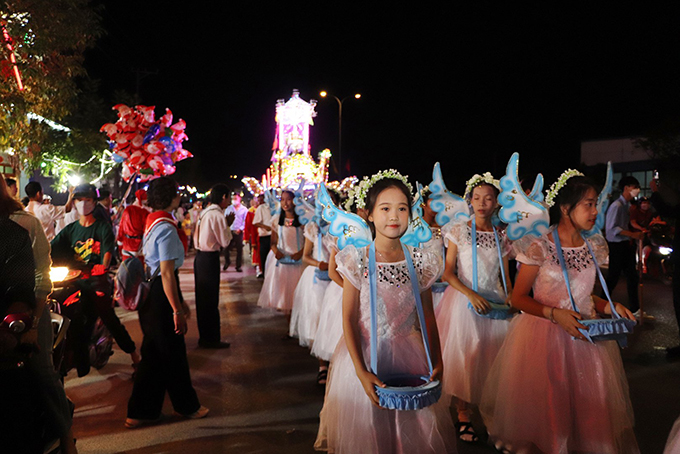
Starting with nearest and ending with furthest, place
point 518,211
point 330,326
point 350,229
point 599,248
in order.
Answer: point 350,229 → point 599,248 → point 518,211 → point 330,326

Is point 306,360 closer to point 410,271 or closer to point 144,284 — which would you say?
point 144,284

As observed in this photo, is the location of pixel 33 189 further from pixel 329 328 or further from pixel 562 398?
pixel 562 398

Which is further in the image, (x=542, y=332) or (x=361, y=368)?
(x=542, y=332)

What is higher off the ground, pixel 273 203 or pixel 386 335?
pixel 273 203

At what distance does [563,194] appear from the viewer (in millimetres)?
4039

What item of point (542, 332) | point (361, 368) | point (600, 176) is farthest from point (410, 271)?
point (600, 176)

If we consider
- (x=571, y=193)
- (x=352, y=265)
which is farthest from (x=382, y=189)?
(x=571, y=193)

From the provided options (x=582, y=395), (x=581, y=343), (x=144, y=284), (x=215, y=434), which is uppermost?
(x=144, y=284)

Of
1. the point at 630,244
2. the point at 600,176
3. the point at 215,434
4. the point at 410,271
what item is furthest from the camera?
the point at 600,176

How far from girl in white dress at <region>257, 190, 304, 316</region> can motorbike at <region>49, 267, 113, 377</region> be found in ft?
10.1

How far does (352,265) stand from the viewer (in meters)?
3.21

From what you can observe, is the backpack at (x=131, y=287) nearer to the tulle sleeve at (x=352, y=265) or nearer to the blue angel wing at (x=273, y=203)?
the tulle sleeve at (x=352, y=265)

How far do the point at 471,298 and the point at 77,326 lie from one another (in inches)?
154

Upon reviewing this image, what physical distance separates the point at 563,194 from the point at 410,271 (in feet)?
5.14
